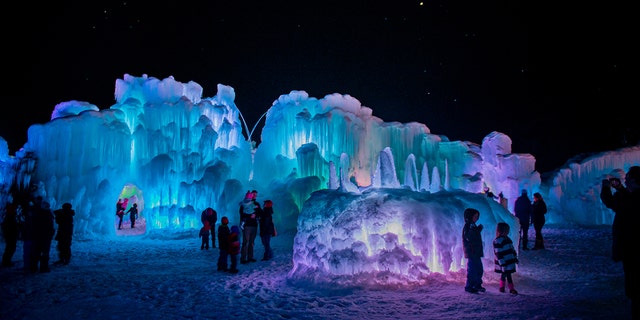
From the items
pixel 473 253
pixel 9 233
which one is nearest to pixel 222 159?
pixel 9 233

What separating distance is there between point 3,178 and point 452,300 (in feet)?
68.9

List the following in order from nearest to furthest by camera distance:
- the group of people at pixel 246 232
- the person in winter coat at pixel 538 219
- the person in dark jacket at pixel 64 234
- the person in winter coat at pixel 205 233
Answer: the group of people at pixel 246 232 < the person in dark jacket at pixel 64 234 < the person in winter coat at pixel 538 219 < the person in winter coat at pixel 205 233

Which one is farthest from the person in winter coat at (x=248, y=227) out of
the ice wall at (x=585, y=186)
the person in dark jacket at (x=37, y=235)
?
the ice wall at (x=585, y=186)

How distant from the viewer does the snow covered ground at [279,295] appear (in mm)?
6133

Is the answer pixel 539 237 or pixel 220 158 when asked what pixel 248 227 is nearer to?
→ pixel 539 237

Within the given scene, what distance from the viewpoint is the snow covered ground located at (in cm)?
613

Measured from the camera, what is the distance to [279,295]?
749cm

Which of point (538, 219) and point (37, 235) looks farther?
point (538, 219)

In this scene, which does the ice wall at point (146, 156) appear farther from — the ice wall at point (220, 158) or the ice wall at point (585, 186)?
the ice wall at point (585, 186)

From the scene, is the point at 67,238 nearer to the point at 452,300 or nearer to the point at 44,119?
the point at 452,300

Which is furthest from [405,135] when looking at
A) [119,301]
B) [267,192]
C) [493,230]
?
[119,301]

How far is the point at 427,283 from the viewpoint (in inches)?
312

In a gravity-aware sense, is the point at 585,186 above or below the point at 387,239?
above

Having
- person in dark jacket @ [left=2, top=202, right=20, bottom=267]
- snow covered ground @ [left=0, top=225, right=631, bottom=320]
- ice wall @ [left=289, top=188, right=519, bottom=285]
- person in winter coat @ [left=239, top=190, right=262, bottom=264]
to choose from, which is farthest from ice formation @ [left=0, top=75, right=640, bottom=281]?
person in dark jacket @ [left=2, top=202, right=20, bottom=267]
